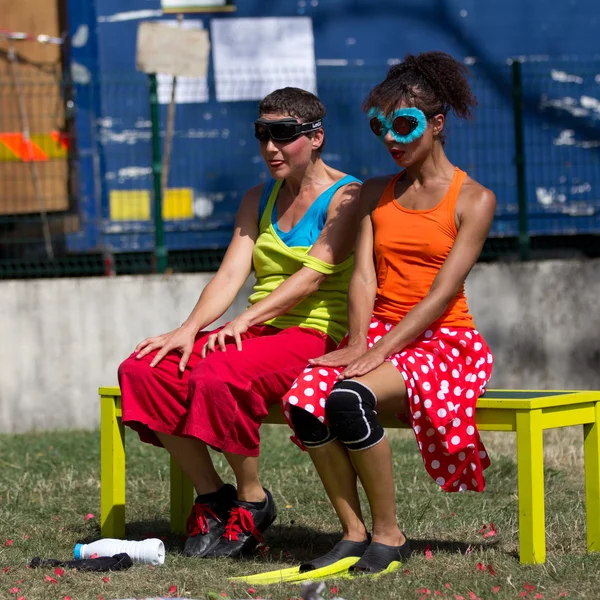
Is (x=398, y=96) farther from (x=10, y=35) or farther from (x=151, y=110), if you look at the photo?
(x=10, y=35)

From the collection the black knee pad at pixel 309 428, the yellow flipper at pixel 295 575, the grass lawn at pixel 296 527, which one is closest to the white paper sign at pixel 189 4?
the grass lawn at pixel 296 527

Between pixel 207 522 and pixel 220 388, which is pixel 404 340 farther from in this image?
pixel 207 522

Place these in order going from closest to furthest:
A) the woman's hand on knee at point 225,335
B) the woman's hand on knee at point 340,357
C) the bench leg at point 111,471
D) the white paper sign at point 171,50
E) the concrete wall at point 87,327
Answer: the woman's hand on knee at point 340,357
the woman's hand on knee at point 225,335
the bench leg at point 111,471
the concrete wall at point 87,327
the white paper sign at point 171,50

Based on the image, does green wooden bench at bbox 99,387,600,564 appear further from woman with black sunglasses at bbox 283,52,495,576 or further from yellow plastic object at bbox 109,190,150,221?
yellow plastic object at bbox 109,190,150,221

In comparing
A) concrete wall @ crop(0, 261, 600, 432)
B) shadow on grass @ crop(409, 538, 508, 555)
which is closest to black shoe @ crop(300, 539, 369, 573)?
shadow on grass @ crop(409, 538, 508, 555)

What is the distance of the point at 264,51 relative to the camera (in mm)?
9461

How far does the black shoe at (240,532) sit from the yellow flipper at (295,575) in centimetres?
37

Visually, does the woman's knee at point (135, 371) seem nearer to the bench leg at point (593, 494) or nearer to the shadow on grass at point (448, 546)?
the shadow on grass at point (448, 546)

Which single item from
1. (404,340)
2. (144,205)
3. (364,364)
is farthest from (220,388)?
(144,205)

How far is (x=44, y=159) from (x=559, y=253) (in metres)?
4.11

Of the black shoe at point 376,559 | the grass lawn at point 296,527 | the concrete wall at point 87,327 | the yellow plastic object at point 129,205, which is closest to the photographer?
the grass lawn at point 296,527

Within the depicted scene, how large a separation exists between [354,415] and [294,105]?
1375mm

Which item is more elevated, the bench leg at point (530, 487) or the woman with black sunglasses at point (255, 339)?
the woman with black sunglasses at point (255, 339)

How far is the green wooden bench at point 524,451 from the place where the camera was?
4066 millimetres
